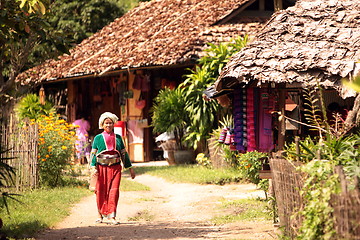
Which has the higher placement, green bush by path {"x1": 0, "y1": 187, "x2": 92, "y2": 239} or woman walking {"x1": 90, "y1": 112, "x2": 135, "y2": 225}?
woman walking {"x1": 90, "y1": 112, "x2": 135, "y2": 225}

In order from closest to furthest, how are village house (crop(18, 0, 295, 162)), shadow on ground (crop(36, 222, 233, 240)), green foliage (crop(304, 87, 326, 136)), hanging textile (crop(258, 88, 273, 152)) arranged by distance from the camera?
green foliage (crop(304, 87, 326, 136)) → shadow on ground (crop(36, 222, 233, 240)) → hanging textile (crop(258, 88, 273, 152)) → village house (crop(18, 0, 295, 162))

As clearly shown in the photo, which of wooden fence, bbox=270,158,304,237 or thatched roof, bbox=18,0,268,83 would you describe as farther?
thatched roof, bbox=18,0,268,83

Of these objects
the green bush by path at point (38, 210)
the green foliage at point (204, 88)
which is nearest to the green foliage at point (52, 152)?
the green bush by path at point (38, 210)

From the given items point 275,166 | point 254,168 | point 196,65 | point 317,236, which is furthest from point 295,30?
point 196,65

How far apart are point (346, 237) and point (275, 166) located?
2.20 meters

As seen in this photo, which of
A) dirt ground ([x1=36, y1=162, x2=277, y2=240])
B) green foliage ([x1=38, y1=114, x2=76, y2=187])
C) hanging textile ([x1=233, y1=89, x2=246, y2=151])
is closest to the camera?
dirt ground ([x1=36, y1=162, x2=277, y2=240])

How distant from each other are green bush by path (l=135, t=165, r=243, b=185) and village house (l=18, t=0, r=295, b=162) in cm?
→ 266

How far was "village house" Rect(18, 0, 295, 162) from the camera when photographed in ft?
58.7

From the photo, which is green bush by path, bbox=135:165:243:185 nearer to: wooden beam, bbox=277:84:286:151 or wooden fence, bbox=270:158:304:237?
wooden beam, bbox=277:84:286:151

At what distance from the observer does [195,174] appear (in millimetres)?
15102

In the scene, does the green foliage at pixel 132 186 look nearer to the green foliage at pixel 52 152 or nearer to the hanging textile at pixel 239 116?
the green foliage at pixel 52 152

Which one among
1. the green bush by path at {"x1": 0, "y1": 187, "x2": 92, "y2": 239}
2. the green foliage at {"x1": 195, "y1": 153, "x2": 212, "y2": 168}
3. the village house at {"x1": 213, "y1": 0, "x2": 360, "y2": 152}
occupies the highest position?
the village house at {"x1": 213, "y1": 0, "x2": 360, "y2": 152}

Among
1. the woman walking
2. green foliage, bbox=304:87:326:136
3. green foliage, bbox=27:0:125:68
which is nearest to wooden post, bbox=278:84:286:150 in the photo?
green foliage, bbox=304:87:326:136

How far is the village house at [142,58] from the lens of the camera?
17.9m
